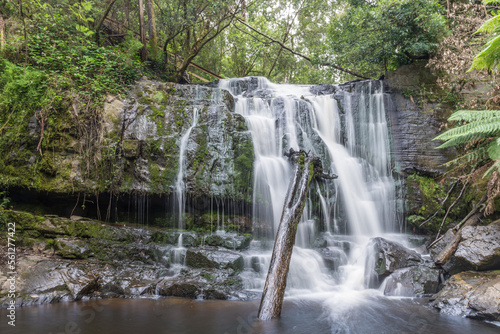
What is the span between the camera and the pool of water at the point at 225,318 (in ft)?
11.9

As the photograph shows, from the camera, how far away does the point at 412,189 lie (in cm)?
839

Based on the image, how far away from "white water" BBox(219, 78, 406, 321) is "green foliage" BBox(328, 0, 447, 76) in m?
1.49

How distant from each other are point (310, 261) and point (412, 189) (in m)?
4.47

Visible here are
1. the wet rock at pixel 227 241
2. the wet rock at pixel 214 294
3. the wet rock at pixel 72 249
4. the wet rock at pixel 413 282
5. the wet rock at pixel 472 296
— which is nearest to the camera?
the wet rock at pixel 472 296

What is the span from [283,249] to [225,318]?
1.31m

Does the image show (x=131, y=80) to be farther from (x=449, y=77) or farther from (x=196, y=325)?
(x=449, y=77)

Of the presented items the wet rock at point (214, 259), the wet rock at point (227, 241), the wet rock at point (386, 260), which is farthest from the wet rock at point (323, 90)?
the wet rock at point (214, 259)

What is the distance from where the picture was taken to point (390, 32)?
9555mm

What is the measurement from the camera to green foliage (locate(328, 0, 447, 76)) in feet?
29.5

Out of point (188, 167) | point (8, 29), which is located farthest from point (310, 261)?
point (8, 29)

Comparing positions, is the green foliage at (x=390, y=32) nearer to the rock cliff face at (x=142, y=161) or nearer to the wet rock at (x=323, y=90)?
the wet rock at (x=323, y=90)

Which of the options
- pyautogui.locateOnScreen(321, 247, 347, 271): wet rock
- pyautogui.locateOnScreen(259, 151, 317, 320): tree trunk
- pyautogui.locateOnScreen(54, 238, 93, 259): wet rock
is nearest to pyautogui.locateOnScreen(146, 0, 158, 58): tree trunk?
pyautogui.locateOnScreen(54, 238, 93, 259): wet rock

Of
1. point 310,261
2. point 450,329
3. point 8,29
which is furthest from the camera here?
point 8,29

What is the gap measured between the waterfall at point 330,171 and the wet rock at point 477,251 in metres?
1.68
